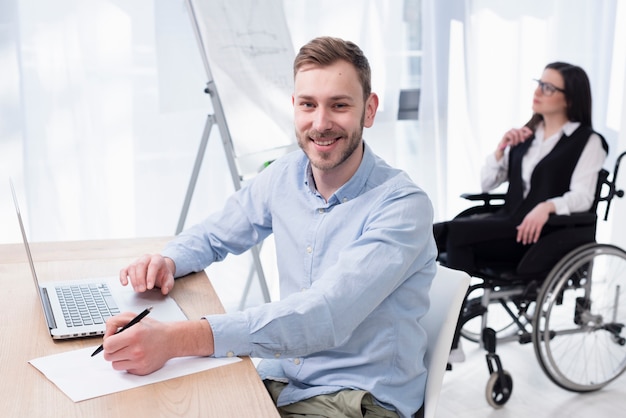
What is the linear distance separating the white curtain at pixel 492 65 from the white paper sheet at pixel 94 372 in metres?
2.72

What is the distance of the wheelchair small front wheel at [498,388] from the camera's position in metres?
2.63

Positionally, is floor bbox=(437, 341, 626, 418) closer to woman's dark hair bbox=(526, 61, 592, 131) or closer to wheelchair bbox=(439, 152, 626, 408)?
wheelchair bbox=(439, 152, 626, 408)

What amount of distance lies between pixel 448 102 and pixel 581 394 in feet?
5.25

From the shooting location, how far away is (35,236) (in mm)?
3102

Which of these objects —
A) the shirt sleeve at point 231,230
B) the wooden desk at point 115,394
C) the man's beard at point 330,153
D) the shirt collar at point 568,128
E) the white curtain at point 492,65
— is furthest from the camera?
the white curtain at point 492,65

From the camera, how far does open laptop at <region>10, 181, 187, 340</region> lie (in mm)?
1303

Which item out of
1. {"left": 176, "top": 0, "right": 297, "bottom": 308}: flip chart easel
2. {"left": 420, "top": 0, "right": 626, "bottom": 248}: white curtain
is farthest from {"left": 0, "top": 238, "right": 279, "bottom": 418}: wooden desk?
{"left": 420, "top": 0, "right": 626, "bottom": 248}: white curtain

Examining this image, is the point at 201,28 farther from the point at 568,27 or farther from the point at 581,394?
the point at 568,27

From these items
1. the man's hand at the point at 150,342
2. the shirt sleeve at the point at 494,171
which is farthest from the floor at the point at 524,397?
the man's hand at the point at 150,342

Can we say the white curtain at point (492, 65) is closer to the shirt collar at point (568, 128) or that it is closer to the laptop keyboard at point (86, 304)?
the shirt collar at point (568, 128)

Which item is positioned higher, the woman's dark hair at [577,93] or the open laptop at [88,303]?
the woman's dark hair at [577,93]

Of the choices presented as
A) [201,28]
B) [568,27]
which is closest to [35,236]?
[201,28]

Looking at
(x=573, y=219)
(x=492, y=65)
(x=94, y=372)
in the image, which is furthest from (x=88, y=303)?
(x=492, y=65)

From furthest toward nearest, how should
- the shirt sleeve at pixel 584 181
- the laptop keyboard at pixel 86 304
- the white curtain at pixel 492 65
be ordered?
1. the white curtain at pixel 492 65
2. the shirt sleeve at pixel 584 181
3. the laptop keyboard at pixel 86 304
